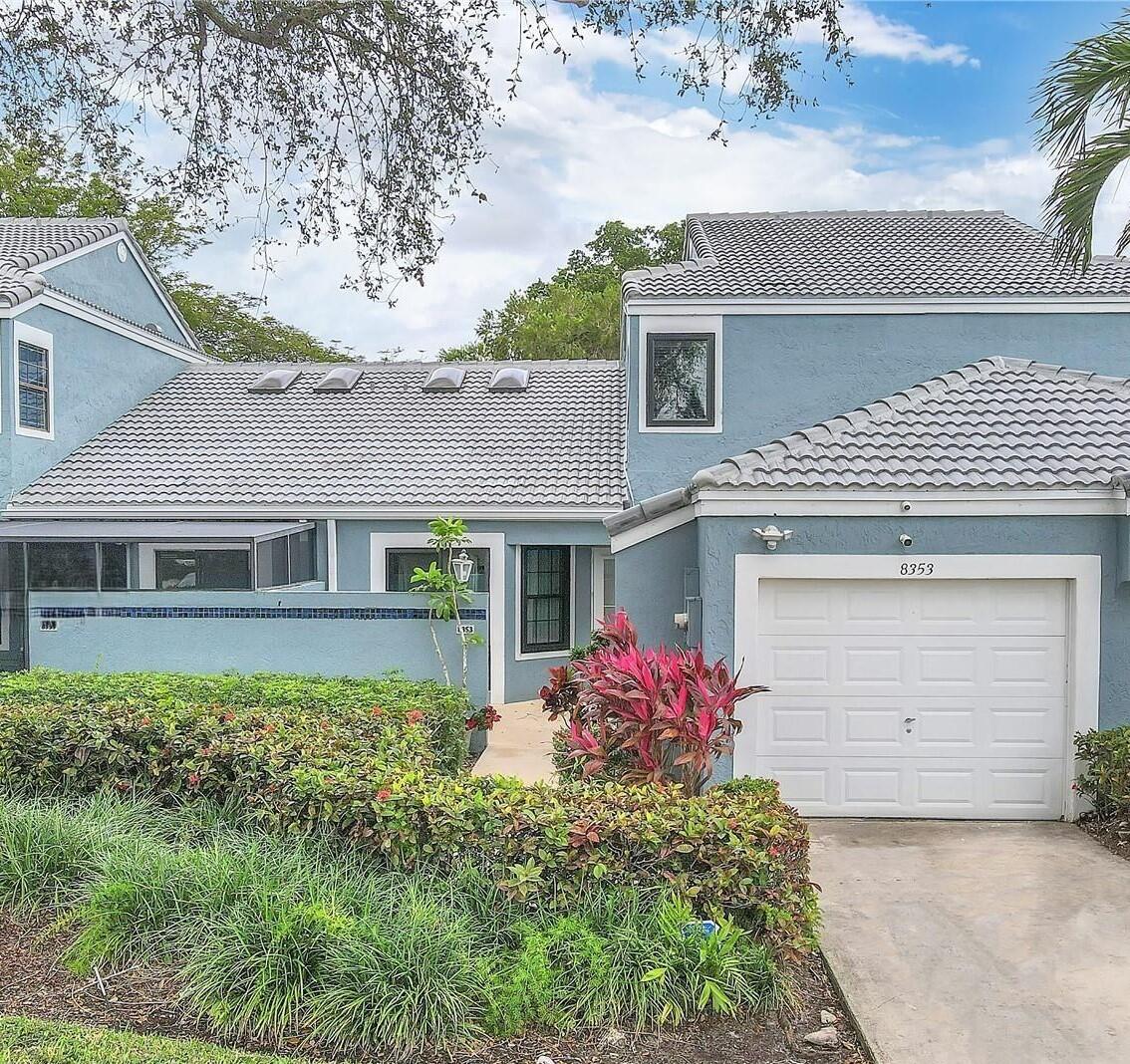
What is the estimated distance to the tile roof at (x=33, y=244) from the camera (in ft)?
48.4

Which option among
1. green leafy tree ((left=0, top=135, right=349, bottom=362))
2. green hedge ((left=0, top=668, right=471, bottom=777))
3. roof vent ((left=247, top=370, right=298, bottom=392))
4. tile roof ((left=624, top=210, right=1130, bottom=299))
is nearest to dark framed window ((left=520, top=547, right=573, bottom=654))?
tile roof ((left=624, top=210, right=1130, bottom=299))

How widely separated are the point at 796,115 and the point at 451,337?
31.6 m

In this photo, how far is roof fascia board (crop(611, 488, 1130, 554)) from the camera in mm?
9281

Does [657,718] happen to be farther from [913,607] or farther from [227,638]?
[227,638]

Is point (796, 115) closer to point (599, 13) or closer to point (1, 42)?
point (599, 13)

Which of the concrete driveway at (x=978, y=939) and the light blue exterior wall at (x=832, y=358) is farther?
the light blue exterior wall at (x=832, y=358)

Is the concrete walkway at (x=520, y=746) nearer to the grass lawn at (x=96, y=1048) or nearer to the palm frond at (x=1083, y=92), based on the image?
the grass lawn at (x=96, y=1048)

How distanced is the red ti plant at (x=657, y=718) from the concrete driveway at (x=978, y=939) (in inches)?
65.2

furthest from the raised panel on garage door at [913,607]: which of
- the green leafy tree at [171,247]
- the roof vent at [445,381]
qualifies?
the green leafy tree at [171,247]

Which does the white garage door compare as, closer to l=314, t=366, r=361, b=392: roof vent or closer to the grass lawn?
the grass lawn

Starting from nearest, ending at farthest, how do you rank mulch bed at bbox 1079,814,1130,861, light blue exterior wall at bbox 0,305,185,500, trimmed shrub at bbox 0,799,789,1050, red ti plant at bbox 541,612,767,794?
trimmed shrub at bbox 0,799,789,1050 < red ti plant at bbox 541,612,767,794 < mulch bed at bbox 1079,814,1130,861 < light blue exterior wall at bbox 0,305,185,500

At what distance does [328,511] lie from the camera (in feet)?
50.1

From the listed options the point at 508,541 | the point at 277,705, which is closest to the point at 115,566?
the point at 508,541

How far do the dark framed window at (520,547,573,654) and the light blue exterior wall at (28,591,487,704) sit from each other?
347 cm
